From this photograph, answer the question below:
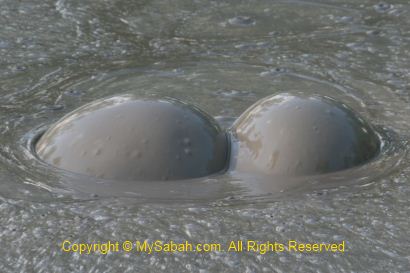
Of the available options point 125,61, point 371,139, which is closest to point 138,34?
point 125,61

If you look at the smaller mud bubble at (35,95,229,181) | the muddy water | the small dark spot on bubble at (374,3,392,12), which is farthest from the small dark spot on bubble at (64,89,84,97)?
the small dark spot on bubble at (374,3,392,12)

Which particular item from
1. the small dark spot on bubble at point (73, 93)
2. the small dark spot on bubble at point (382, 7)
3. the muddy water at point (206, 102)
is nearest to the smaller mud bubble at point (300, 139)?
the muddy water at point (206, 102)

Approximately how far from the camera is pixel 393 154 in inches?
108

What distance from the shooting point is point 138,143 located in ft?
8.45

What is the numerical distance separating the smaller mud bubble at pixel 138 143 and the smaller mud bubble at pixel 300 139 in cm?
10

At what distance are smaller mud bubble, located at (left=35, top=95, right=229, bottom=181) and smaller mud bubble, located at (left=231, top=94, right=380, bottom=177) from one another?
0.10m

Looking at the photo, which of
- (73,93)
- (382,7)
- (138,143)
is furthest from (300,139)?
(382,7)

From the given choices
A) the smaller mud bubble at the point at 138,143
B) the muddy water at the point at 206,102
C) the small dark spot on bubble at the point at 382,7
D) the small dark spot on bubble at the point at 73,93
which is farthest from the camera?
the small dark spot on bubble at the point at 382,7

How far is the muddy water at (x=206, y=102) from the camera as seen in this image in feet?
7.14

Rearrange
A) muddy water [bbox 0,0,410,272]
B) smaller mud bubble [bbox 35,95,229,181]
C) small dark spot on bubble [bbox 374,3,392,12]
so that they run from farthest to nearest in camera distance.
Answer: small dark spot on bubble [bbox 374,3,392,12] < smaller mud bubble [bbox 35,95,229,181] < muddy water [bbox 0,0,410,272]

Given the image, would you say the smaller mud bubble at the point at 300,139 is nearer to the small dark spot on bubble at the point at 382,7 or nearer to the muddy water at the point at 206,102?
the muddy water at the point at 206,102

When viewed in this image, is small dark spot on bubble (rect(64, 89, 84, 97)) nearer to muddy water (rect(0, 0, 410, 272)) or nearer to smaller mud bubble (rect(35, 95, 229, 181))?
muddy water (rect(0, 0, 410, 272))

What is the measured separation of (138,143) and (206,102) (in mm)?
682

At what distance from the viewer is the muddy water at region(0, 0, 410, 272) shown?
218cm
